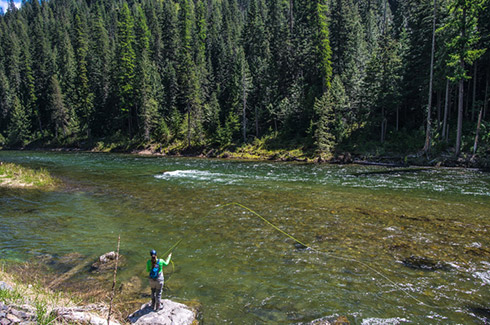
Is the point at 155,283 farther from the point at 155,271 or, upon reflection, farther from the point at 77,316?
the point at 77,316

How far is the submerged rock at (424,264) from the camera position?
9.48 metres

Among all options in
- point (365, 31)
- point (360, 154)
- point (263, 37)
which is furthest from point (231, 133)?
point (365, 31)

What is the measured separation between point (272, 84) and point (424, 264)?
49.2 metres

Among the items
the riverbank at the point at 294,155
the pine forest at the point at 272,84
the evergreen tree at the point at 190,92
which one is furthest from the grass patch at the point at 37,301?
the evergreen tree at the point at 190,92

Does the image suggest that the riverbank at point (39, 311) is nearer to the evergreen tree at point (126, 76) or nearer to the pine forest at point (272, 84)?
the pine forest at point (272, 84)

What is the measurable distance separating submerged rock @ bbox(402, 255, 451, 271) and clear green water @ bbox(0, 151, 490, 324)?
216 millimetres

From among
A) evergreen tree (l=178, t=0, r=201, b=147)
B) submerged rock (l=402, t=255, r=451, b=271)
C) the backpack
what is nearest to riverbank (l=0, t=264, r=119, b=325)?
the backpack

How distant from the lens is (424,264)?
9750 mm

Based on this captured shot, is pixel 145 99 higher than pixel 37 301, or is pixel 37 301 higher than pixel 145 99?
pixel 145 99

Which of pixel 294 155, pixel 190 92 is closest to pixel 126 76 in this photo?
pixel 190 92

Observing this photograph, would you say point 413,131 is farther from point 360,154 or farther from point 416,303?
point 416,303

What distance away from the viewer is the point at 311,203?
1780 centimetres

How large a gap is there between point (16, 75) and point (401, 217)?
114m

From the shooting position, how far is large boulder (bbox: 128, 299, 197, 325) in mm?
→ 6484
